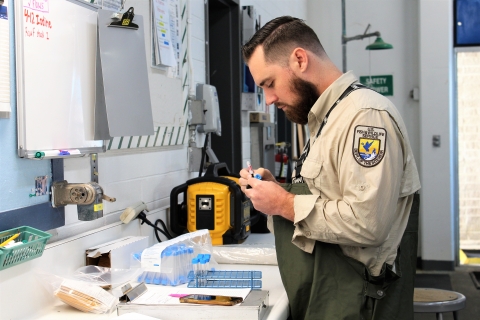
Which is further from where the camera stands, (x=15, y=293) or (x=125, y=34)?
(x=125, y=34)

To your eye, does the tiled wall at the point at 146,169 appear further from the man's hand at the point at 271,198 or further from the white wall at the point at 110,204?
the man's hand at the point at 271,198

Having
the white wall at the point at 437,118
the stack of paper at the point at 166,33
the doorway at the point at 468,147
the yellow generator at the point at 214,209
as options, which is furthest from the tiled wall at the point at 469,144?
the yellow generator at the point at 214,209

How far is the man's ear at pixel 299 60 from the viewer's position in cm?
165

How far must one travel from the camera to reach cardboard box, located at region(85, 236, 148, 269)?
1.89 meters

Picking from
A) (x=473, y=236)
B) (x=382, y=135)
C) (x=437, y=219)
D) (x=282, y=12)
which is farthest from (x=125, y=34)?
(x=473, y=236)

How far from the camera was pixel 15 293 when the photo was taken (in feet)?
4.97

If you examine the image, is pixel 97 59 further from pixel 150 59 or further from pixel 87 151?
pixel 150 59

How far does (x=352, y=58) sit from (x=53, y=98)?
17.4 feet

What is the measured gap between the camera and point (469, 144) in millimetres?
6199

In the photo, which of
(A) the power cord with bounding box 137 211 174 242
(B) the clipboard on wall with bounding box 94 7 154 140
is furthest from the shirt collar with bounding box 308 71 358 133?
(A) the power cord with bounding box 137 211 174 242

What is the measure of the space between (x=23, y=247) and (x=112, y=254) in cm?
44

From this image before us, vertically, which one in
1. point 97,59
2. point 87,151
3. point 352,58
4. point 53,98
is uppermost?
point 352,58

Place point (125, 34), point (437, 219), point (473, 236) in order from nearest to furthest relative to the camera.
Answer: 1. point (125, 34)
2. point (437, 219)
3. point (473, 236)

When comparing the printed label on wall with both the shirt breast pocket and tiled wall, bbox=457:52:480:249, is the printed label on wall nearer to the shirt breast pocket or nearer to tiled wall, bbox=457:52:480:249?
tiled wall, bbox=457:52:480:249
